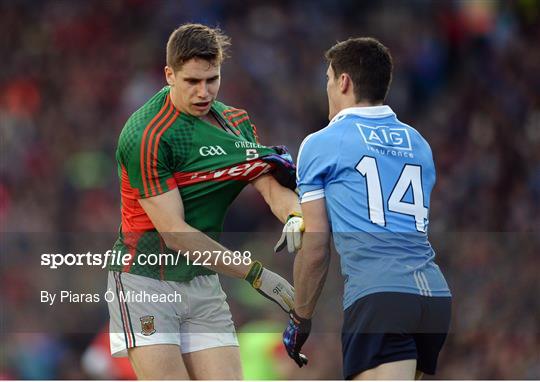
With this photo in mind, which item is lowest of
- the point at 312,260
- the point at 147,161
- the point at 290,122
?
the point at 312,260

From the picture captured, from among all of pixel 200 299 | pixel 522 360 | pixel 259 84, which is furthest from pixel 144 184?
pixel 259 84

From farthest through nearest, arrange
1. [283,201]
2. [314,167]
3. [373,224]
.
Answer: [283,201] < [314,167] < [373,224]

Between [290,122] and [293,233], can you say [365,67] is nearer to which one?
[293,233]

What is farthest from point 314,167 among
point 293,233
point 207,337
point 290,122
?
point 290,122

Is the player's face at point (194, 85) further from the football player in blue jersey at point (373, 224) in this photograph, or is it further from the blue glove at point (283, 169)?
the football player in blue jersey at point (373, 224)

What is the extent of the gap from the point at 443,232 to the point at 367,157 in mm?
5885

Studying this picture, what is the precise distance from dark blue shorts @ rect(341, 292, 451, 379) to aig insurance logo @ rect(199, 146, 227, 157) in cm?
118

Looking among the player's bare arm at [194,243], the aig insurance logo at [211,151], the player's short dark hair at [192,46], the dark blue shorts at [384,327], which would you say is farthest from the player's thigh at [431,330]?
the player's short dark hair at [192,46]

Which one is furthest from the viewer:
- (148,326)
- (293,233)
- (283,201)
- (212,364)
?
(283,201)

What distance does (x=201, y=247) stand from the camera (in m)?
5.18

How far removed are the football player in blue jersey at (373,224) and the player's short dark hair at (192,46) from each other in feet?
2.37

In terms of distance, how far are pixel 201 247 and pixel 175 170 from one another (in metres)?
0.39

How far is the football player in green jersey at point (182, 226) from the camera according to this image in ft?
16.8

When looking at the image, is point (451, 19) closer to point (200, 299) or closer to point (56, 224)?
point (56, 224)
